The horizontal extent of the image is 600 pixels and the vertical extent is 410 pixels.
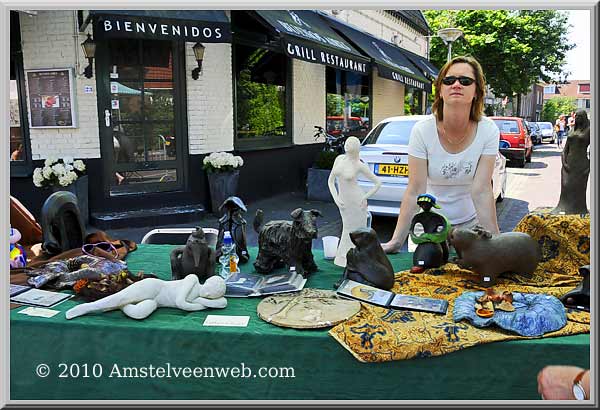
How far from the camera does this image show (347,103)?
12414 mm

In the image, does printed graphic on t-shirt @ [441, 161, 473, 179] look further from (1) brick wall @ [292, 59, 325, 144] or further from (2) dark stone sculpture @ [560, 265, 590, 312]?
(1) brick wall @ [292, 59, 325, 144]

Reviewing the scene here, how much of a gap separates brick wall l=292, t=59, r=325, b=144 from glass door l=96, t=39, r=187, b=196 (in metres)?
2.96

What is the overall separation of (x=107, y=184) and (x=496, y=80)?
19980 millimetres

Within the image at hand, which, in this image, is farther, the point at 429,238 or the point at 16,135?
the point at 16,135

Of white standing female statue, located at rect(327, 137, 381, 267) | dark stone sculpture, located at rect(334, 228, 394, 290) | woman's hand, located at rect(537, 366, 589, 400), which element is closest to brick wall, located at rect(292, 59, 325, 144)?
white standing female statue, located at rect(327, 137, 381, 267)

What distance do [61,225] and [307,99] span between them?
7.79 meters

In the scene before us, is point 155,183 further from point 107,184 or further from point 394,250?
point 394,250

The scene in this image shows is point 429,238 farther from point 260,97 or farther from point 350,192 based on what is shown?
point 260,97

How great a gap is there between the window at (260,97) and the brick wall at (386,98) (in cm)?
439

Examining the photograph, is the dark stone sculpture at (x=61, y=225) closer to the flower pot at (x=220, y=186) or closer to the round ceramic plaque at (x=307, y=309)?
the round ceramic plaque at (x=307, y=309)

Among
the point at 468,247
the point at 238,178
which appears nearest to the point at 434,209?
the point at 468,247

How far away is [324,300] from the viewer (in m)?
2.12

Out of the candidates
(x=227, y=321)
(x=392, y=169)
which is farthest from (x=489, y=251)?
(x=392, y=169)

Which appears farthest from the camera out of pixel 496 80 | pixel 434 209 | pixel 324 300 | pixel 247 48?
pixel 496 80
